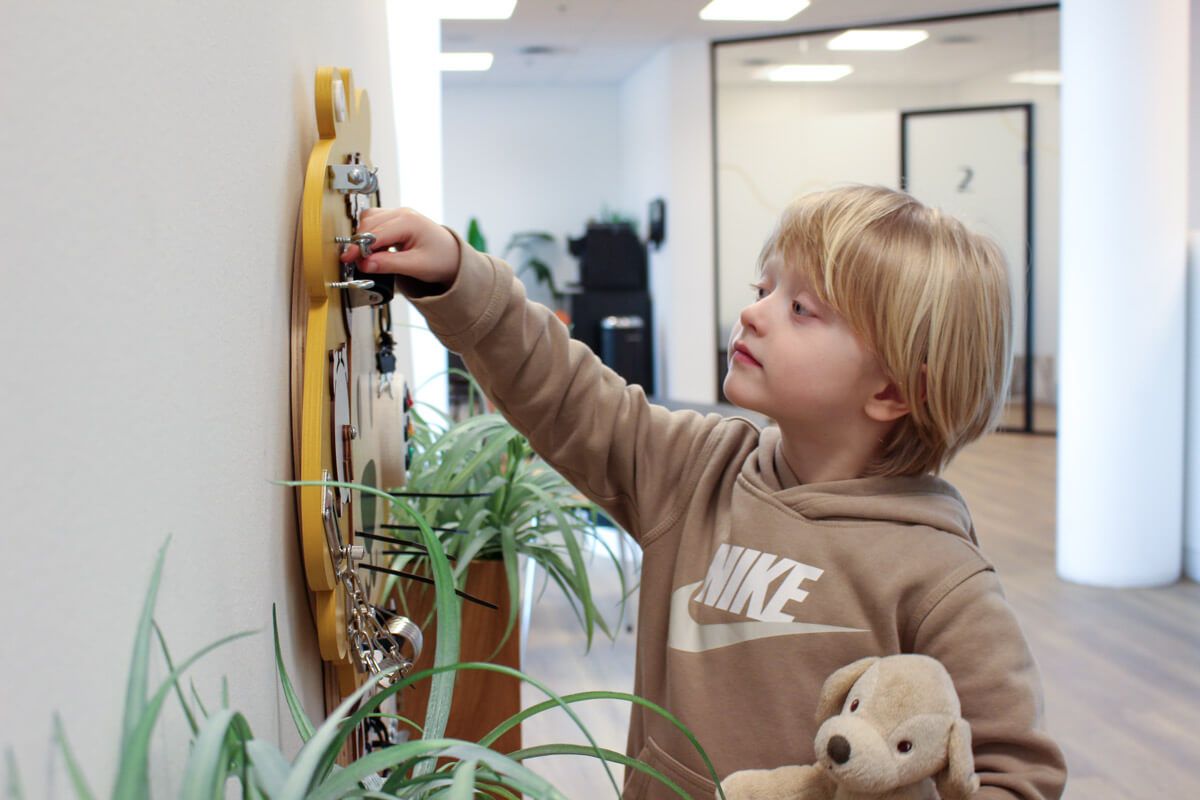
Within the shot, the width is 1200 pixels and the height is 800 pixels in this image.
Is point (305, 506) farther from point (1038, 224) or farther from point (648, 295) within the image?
point (648, 295)

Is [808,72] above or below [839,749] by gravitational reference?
above

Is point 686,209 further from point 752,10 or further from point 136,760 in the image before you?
point 136,760

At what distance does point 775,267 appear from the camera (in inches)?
43.0

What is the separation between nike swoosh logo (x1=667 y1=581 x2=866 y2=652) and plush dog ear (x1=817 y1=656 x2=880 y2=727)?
3.8 inches

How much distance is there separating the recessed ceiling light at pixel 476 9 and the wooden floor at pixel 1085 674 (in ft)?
12.8

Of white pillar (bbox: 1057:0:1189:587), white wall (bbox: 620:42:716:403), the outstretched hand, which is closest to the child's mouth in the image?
the outstretched hand

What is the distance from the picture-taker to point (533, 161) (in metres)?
10.9

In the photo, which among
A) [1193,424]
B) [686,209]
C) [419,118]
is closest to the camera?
[419,118]

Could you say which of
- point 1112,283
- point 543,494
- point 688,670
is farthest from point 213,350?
point 1112,283

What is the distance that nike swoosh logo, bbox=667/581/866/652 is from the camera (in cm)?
98

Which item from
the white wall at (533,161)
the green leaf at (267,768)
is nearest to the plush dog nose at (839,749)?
the green leaf at (267,768)

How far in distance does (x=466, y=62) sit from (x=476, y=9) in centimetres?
237

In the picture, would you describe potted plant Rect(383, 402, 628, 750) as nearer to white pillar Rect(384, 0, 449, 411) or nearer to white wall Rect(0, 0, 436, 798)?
white wall Rect(0, 0, 436, 798)

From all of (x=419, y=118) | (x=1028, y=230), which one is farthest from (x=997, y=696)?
(x=1028, y=230)
